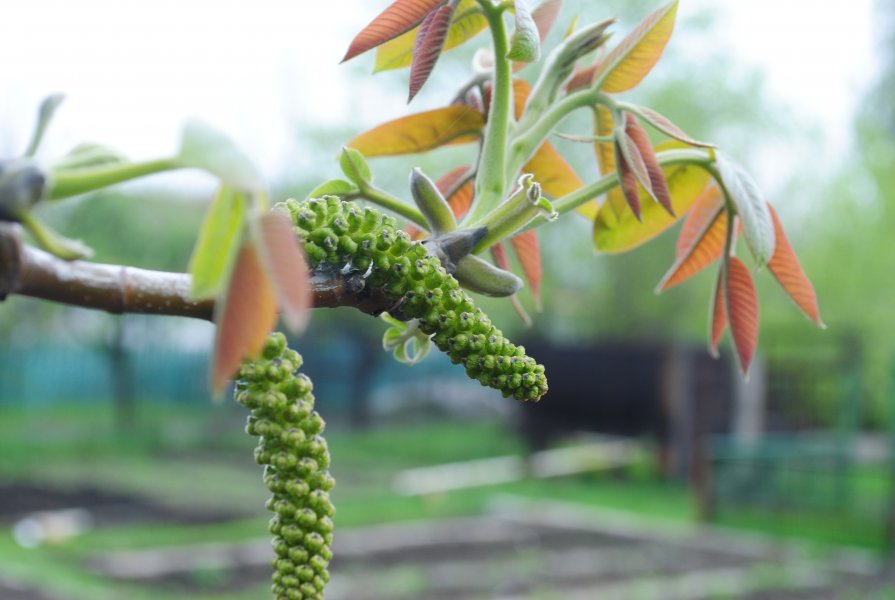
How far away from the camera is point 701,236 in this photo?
38.2 inches

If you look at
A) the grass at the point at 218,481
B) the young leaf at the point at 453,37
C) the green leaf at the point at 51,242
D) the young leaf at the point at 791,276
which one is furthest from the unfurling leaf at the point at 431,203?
the grass at the point at 218,481

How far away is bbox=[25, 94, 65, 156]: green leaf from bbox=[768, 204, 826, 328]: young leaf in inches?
24.6

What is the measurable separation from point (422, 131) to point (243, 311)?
517mm

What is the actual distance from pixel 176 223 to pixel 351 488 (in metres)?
4.37

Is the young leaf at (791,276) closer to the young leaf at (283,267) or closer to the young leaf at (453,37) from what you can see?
the young leaf at (453,37)

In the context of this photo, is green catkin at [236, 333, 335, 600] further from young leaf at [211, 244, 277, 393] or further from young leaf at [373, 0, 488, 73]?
young leaf at [373, 0, 488, 73]

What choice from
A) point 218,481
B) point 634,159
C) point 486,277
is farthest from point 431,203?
point 218,481

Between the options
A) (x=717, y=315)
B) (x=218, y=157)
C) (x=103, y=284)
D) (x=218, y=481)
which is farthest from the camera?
(x=218, y=481)

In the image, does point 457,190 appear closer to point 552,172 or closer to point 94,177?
point 552,172

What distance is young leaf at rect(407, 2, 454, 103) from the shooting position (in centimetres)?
77

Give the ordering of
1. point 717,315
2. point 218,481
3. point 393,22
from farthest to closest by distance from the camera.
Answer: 1. point 218,481
2. point 717,315
3. point 393,22

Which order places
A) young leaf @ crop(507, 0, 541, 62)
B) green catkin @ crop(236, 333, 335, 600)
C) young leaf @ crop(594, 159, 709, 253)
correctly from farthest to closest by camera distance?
young leaf @ crop(594, 159, 709, 253) → young leaf @ crop(507, 0, 541, 62) → green catkin @ crop(236, 333, 335, 600)

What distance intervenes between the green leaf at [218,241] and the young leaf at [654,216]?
0.54m

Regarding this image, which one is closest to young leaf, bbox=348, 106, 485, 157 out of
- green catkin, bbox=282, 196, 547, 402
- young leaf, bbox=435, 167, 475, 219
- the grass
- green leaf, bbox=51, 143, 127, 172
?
young leaf, bbox=435, 167, 475, 219
